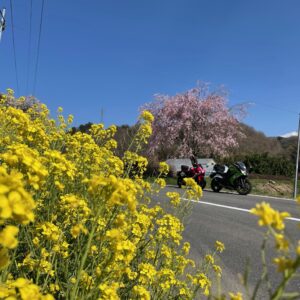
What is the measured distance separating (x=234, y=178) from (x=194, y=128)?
12.4 meters

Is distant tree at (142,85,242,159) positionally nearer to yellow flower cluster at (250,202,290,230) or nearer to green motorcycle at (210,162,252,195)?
green motorcycle at (210,162,252,195)

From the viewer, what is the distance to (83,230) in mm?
1342

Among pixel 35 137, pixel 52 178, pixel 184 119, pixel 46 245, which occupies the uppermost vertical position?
pixel 184 119

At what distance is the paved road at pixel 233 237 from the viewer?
4.39 meters

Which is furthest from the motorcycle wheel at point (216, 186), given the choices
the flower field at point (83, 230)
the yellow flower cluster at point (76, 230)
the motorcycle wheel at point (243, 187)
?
the yellow flower cluster at point (76, 230)

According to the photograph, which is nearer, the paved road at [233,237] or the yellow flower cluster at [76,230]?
the yellow flower cluster at [76,230]

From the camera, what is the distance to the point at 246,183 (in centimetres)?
1356

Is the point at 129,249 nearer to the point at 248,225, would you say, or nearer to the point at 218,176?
the point at 248,225

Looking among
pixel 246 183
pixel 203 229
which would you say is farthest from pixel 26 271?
pixel 246 183

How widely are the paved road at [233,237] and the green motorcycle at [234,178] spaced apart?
3.78m

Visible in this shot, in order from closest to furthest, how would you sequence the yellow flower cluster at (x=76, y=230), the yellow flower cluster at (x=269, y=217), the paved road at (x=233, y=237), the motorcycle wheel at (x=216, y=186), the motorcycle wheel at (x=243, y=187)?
the yellow flower cluster at (x=269, y=217) → the yellow flower cluster at (x=76, y=230) → the paved road at (x=233, y=237) → the motorcycle wheel at (x=243, y=187) → the motorcycle wheel at (x=216, y=186)

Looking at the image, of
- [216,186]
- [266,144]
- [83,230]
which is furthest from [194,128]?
[83,230]

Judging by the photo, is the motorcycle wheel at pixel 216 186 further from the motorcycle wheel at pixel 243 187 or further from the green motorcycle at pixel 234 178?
the motorcycle wheel at pixel 243 187

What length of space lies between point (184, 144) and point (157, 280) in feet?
75.3
